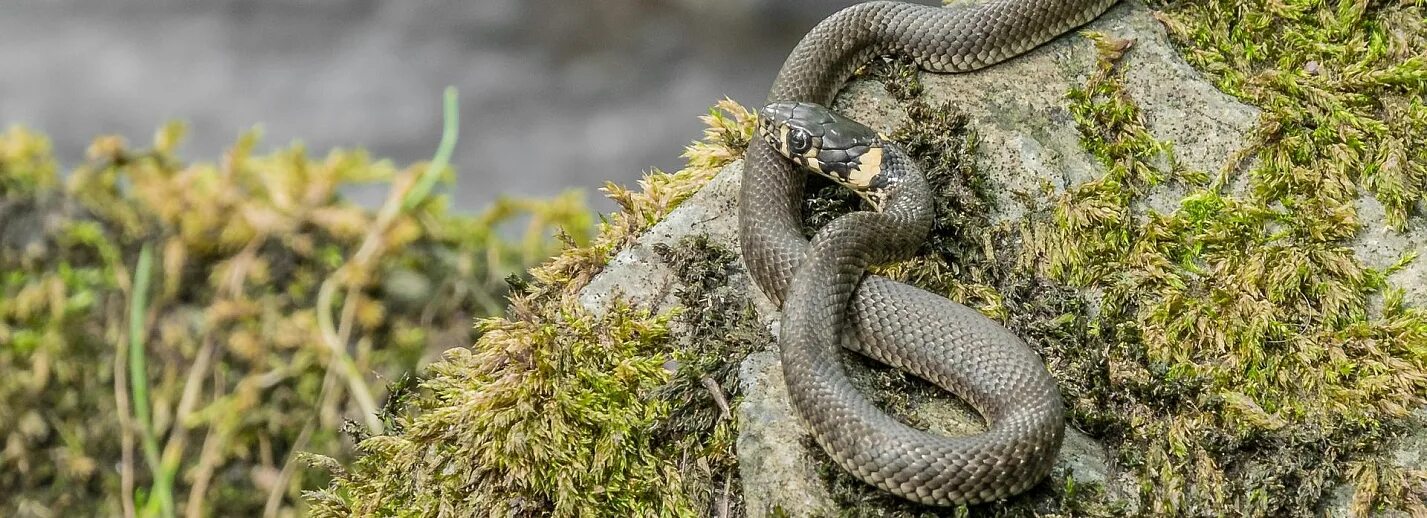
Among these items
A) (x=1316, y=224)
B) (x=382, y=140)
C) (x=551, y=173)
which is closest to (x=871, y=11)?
(x=1316, y=224)

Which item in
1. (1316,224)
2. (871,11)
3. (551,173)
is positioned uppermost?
(871,11)

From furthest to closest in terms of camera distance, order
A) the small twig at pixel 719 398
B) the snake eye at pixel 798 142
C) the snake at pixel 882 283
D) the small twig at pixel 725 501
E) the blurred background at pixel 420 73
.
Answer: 1. the blurred background at pixel 420 73
2. the snake eye at pixel 798 142
3. the small twig at pixel 719 398
4. the small twig at pixel 725 501
5. the snake at pixel 882 283

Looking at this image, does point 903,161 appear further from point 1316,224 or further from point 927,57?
point 1316,224

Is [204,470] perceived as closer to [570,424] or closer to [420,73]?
[570,424]

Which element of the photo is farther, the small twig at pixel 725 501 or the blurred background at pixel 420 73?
the blurred background at pixel 420 73

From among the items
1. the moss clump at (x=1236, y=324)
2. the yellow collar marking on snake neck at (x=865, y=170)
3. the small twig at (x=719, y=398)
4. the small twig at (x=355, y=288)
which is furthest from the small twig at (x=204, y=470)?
the moss clump at (x=1236, y=324)

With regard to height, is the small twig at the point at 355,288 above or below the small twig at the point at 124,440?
above

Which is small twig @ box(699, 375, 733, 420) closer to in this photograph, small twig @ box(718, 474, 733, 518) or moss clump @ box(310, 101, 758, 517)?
moss clump @ box(310, 101, 758, 517)

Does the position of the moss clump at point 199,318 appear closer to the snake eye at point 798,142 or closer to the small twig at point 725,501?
the snake eye at point 798,142

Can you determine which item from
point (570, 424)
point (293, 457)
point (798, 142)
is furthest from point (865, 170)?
point (293, 457)
